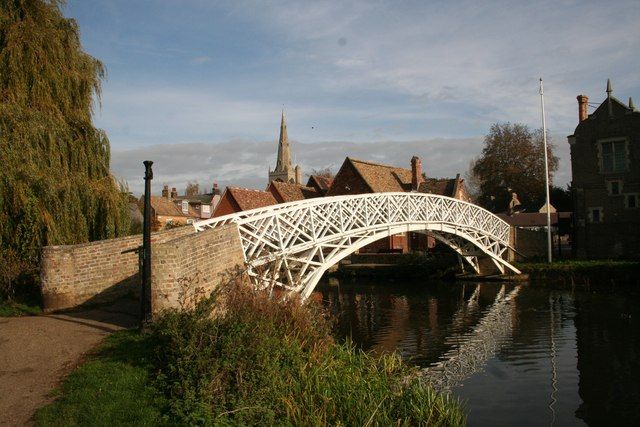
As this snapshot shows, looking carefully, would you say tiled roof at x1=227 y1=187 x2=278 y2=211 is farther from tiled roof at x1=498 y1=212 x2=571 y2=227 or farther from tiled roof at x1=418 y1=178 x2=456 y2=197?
tiled roof at x1=498 y1=212 x2=571 y2=227

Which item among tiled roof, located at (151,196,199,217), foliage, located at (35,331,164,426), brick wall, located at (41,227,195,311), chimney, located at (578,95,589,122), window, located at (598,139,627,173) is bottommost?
foliage, located at (35,331,164,426)

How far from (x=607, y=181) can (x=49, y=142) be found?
103 feet

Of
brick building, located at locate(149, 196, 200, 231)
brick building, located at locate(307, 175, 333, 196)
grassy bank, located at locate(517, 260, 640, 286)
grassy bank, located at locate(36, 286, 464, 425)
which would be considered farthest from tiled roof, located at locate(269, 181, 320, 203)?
grassy bank, located at locate(36, 286, 464, 425)

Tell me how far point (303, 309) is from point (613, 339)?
38.0 ft

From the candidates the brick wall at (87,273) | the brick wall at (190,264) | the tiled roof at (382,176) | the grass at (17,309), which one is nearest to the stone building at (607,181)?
the tiled roof at (382,176)

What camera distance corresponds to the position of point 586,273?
29.8 m

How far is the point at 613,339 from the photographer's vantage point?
57.1ft

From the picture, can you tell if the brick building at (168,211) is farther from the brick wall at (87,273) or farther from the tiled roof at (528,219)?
the brick wall at (87,273)

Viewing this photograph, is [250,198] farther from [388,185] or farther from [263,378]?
[263,378]

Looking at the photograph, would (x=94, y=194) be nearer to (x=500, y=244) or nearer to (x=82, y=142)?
(x=82, y=142)

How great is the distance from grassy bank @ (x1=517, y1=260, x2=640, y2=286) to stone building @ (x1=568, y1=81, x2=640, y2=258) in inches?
169

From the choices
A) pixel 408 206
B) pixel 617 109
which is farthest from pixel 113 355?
pixel 617 109

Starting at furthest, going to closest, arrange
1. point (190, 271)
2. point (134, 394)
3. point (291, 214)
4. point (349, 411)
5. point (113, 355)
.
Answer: point (291, 214), point (190, 271), point (113, 355), point (349, 411), point (134, 394)

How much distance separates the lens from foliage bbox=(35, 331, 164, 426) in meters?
7.07
